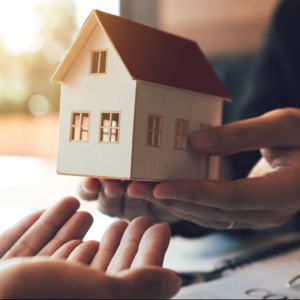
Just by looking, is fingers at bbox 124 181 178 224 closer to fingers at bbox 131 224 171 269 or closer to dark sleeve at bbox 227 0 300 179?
fingers at bbox 131 224 171 269

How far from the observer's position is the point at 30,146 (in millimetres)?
2582

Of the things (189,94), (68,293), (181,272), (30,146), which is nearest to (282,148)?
(189,94)

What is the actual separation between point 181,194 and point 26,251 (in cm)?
41

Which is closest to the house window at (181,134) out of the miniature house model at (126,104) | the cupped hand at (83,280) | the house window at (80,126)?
the miniature house model at (126,104)

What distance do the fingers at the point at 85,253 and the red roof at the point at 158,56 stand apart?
384 millimetres

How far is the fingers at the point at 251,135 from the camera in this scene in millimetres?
846

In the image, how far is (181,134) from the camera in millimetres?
876

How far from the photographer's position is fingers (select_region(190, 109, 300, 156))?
0.85 meters

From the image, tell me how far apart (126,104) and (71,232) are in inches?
14.4

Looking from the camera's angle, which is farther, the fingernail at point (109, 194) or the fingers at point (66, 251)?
the fingernail at point (109, 194)

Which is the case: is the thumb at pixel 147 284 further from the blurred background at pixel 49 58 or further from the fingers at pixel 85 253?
the blurred background at pixel 49 58

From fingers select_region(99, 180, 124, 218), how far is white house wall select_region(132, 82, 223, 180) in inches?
7.6

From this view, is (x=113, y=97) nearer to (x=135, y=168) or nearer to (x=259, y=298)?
(x=135, y=168)

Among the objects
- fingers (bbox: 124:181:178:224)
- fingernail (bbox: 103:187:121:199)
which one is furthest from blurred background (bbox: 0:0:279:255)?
fingernail (bbox: 103:187:121:199)
